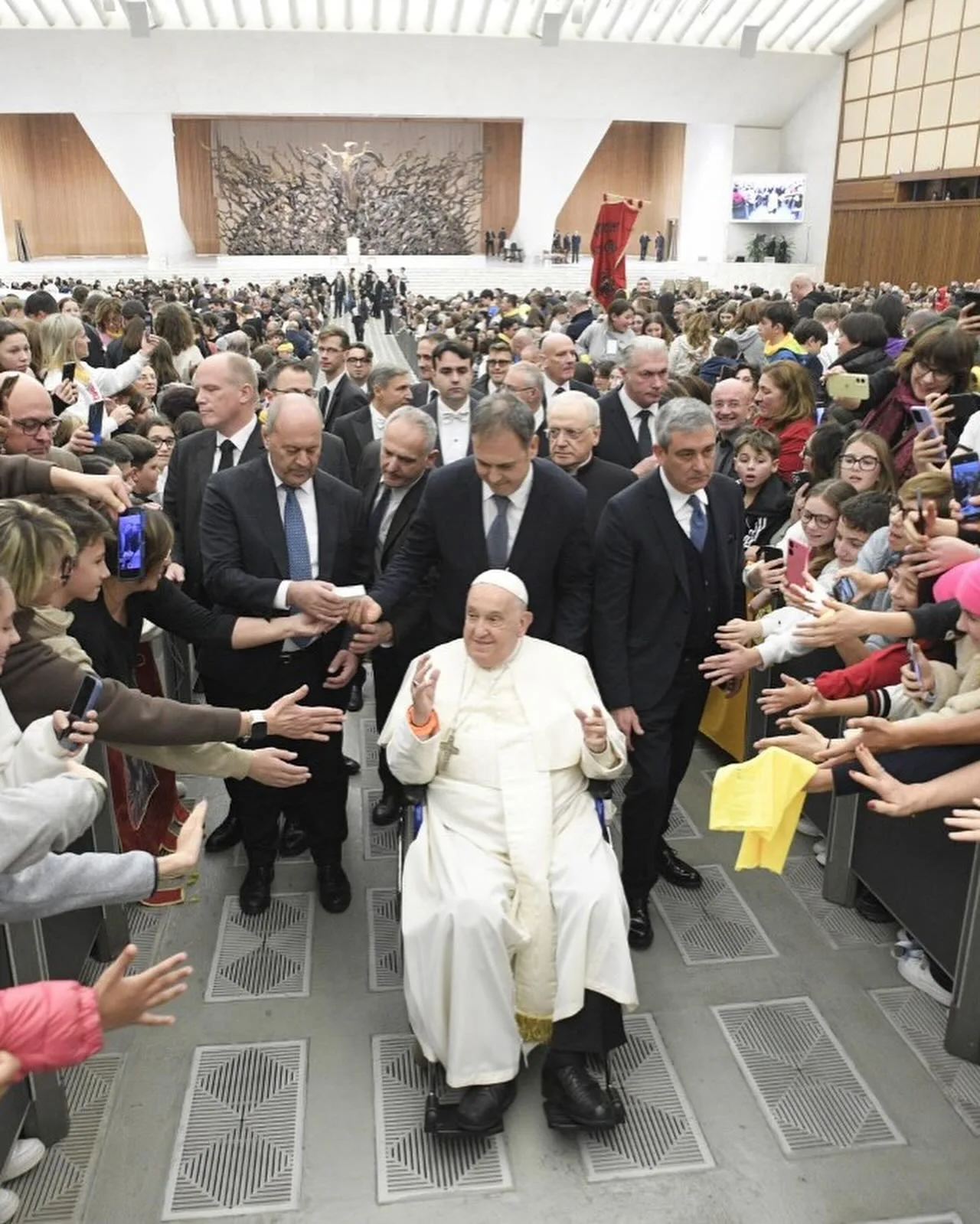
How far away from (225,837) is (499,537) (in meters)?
1.69

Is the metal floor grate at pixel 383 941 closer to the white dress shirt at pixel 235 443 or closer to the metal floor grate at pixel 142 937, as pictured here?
the metal floor grate at pixel 142 937

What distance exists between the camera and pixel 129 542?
3.10 m

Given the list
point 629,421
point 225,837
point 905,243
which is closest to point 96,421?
point 225,837

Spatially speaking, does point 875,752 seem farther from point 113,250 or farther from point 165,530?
point 113,250

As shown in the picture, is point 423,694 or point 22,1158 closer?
point 22,1158

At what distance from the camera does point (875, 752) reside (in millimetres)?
2834

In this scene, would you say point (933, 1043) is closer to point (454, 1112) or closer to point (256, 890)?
point (454, 1112)

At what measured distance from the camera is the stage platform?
1113 inches

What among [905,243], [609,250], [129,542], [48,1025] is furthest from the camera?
[905,243]

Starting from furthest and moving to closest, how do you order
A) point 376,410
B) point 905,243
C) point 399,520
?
point 905,243
point 376,410
point 399,520

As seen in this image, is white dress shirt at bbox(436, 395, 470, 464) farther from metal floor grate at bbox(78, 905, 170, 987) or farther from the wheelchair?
the wheelchair

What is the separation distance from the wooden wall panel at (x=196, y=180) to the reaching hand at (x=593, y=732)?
35.3 metres

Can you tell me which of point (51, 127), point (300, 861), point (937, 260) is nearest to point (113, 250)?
A: point (51, 127)

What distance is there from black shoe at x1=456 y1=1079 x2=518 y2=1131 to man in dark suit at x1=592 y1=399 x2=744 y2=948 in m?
0.92
